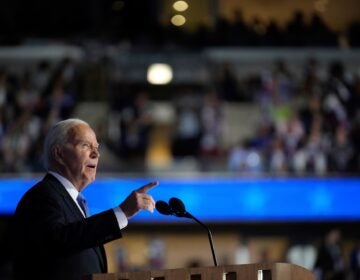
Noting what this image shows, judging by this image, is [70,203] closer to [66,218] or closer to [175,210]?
[66,218]

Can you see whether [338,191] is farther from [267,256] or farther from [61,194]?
[61,194]

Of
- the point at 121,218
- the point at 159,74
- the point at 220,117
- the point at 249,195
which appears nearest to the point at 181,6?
the point at 159,74

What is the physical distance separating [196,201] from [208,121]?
1.48 metres

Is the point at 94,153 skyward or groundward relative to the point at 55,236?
skyward

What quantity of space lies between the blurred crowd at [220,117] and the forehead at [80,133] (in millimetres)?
10109

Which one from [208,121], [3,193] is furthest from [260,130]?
[3,193]

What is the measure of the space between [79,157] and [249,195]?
9844mm

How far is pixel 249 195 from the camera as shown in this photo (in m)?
12.6

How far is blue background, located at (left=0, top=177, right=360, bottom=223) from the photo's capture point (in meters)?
12.5

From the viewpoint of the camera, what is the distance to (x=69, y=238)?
2600mm

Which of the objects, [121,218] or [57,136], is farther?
[57,136]

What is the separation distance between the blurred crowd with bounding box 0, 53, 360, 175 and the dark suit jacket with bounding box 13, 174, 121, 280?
33.5ft

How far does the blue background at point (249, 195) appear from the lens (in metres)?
12.5

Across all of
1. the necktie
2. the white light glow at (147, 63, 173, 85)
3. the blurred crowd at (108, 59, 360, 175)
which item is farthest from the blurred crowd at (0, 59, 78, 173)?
the necktie
